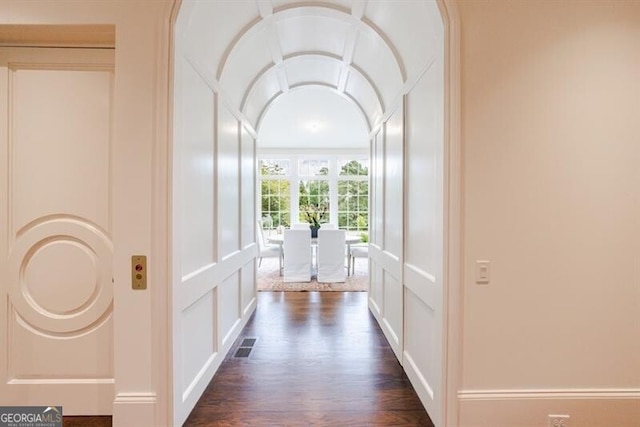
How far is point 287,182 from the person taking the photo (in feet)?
24.4

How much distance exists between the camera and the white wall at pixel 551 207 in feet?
4.98

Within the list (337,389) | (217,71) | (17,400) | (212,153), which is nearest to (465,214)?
(337,389)

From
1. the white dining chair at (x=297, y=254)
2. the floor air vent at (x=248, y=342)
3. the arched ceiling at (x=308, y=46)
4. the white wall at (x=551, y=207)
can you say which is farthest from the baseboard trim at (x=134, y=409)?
the white dining chair at (x=297, y=254)

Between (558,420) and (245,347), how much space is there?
2.12 metres

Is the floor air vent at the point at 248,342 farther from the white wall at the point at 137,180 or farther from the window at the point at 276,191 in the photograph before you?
the window at the point at 276,191

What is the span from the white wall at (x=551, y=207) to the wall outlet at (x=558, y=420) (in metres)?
0.03

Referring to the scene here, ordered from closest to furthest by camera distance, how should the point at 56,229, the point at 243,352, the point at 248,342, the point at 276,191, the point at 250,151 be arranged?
the point at 56,229
the point at 243,352
the point at 248,342
the point at 250,151
the point at 276,191

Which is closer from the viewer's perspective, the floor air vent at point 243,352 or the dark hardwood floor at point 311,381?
the dark hardwood floor at point 311,381

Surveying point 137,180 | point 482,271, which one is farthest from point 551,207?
point 137,180

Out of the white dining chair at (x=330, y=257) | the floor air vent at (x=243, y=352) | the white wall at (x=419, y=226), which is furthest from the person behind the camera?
the white dining chair at (x=330, y=257)

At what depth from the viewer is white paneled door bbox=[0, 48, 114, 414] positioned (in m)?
1.62

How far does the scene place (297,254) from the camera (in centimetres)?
484

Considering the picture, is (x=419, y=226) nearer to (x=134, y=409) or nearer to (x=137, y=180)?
(x=137, y=180)

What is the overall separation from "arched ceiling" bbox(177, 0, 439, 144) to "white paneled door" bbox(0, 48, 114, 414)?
64 cm
